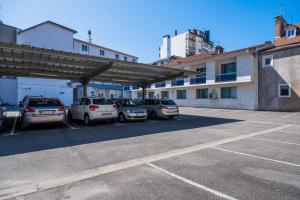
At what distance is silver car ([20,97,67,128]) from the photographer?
9852 mm

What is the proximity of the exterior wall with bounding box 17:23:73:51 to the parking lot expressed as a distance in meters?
28.3

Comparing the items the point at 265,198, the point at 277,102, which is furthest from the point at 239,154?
the point at 277,102

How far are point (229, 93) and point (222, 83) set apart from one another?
169cm

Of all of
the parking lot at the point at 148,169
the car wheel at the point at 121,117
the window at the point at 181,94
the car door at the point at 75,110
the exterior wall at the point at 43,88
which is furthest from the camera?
the window at the point at 181,94

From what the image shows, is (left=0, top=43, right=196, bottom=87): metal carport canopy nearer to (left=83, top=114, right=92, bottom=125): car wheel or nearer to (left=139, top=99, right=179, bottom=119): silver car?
(left=139, top=99, right=179, bottom=119): silver car

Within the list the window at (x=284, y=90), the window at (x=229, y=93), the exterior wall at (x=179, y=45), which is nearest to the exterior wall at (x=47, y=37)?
the window at (x=229, y=93)

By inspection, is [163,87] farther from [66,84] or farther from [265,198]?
[265,198]

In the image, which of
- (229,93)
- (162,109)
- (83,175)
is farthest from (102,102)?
(229,93)

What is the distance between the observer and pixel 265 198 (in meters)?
3.48

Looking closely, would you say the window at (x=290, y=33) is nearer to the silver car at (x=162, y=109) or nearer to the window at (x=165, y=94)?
the window at (x=165, y=94)

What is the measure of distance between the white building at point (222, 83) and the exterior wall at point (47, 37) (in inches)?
717

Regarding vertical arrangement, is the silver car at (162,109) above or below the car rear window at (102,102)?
below

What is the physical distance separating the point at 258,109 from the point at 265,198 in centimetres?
2135

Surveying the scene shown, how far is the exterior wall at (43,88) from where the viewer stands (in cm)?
2895
